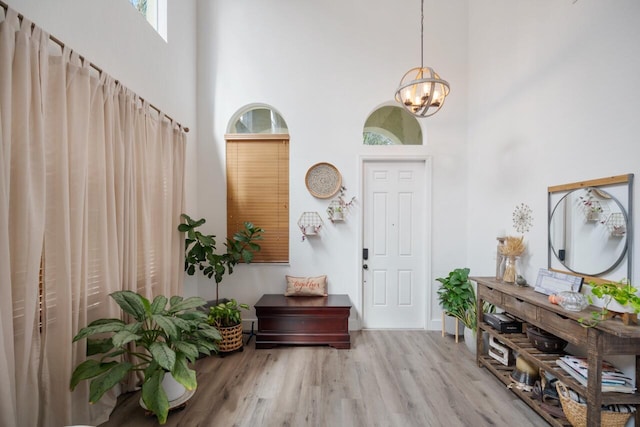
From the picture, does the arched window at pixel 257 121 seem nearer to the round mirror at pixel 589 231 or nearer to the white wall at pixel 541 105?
the white wall at pixel 541 105

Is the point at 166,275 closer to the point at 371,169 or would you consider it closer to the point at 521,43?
the point at 371,169

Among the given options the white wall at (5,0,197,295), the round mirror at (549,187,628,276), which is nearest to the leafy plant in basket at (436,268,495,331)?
the round mirror at (549,187,628,276)

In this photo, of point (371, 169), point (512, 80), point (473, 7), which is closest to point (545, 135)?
point (512, 80)

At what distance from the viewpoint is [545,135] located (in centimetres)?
224

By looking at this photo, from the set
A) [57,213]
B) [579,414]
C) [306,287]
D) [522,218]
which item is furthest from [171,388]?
[522,218]

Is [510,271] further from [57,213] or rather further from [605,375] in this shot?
[57,213]

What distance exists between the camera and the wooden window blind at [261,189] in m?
3.37

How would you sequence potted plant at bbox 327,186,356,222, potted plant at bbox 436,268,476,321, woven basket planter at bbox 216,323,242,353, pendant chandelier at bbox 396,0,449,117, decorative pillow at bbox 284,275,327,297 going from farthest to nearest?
potted plant at bbox 327,186,356,222 < decorative pillow at bbox 284,275,327,297 < potted plant at bbox 436,268,476,321 < woven basket planter at bbox 216,323,242,353 < pendant chandelier at bbox 396,0,449,117

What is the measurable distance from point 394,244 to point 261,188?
190 centimetres

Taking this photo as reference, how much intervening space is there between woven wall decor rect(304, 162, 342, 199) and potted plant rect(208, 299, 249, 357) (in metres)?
1.62

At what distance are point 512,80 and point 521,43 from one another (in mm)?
321

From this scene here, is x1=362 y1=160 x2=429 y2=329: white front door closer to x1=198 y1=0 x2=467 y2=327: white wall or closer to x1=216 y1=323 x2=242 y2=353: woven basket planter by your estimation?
x1=198 y1=0 x2=467 y2=327: white wall

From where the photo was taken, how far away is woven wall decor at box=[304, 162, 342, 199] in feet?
10.9

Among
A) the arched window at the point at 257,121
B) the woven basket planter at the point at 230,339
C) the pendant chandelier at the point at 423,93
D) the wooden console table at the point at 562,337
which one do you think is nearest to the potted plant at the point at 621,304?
the wooden console table at the point at 562,337
